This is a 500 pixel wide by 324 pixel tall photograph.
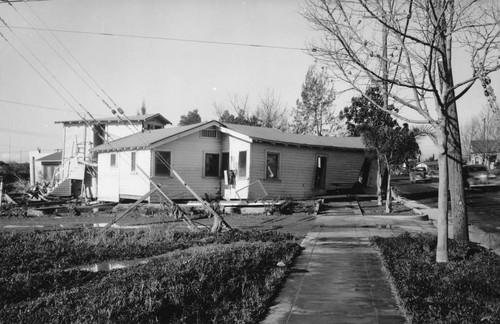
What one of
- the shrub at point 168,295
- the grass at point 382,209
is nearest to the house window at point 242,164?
the grass at point 382,209

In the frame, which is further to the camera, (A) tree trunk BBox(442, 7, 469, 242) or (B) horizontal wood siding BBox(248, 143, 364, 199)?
(B) horizontal wood siding BBox(248, 143, 364, 199)

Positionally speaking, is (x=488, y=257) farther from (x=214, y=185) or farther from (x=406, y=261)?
(x=214, y=185)

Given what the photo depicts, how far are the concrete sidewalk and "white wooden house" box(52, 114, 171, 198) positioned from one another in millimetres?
24706

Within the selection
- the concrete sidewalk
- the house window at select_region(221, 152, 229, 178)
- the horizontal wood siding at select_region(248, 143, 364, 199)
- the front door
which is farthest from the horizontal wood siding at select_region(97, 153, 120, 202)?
the concrete sidewalk

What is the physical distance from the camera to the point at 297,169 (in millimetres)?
23594

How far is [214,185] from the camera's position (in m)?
23.7

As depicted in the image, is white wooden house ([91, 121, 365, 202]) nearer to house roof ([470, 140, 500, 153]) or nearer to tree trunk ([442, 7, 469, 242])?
tree trunk ([442, 7, 469, 242])

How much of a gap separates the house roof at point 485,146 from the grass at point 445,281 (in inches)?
2455

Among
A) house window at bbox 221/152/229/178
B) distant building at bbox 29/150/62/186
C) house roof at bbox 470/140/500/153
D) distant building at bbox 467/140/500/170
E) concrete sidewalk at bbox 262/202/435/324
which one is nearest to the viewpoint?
concrete sidewalk at bbox 262/202/435/324

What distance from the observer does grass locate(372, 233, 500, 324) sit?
4992 mm

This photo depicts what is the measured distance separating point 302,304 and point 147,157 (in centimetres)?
1826

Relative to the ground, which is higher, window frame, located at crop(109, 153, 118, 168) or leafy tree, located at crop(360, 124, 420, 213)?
leafy tree, located at crop(360, 124, 420, 213)

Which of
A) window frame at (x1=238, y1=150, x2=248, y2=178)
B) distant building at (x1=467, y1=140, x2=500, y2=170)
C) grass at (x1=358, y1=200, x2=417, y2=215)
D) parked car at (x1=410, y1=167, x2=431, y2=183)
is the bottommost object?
grass at (x1=358, y1=200, x2=417, y2=215)

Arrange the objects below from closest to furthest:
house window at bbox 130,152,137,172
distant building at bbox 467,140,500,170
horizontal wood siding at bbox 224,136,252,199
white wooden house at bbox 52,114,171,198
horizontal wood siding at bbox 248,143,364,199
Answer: horizontal wood siding at bbox 224,136,252,199
horizontal wood siding at bbox 248,143,364,199
house window at bbox 130,152,137,172
white wooden house at bbox 52,114,171,198
distant building at bbox 467,140,500,170
